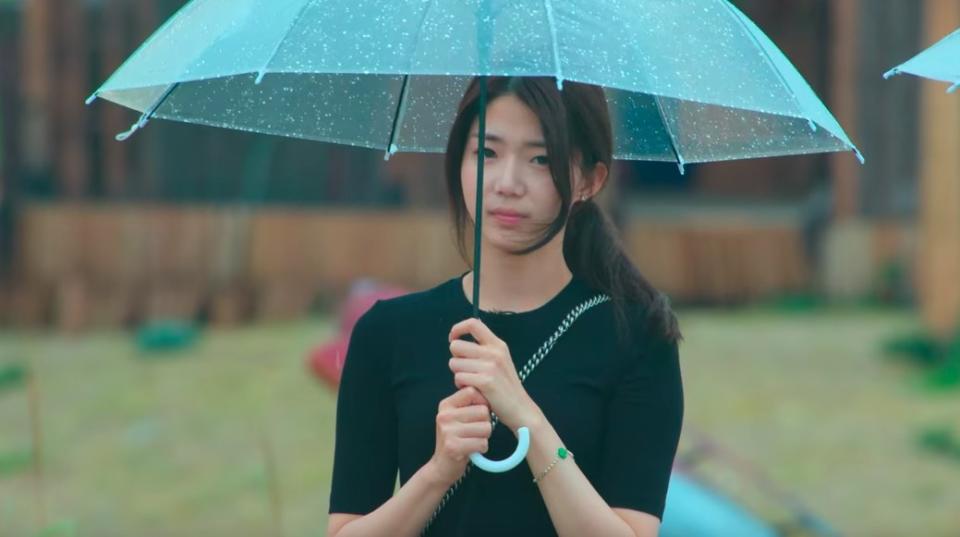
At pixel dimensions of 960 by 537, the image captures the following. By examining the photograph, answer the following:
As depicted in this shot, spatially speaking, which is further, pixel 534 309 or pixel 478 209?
pixel 534 309

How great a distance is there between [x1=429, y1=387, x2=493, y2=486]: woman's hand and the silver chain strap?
91mm

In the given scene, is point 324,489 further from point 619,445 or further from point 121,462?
point 619,445

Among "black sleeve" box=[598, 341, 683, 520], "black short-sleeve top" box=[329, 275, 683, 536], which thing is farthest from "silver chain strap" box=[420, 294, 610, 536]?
"black sleeve" box=[598, 341, 683, 520]

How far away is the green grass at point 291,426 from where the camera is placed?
7.70 m

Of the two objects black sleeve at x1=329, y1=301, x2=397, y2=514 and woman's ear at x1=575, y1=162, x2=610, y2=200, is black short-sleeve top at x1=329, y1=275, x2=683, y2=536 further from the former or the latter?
woman's ear at x1=575, y1=162, x2=610, y2=200

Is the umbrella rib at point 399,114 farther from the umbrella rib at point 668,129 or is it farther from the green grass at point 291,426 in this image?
the green grass at point 291,426

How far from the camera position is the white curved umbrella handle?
2.57 m

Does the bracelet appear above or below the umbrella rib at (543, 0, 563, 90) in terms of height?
below

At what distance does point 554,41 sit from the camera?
2617 mm

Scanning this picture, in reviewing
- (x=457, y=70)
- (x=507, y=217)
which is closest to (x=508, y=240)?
(x=507, y=217)

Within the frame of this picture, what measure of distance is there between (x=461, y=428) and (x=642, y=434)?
1.06ft

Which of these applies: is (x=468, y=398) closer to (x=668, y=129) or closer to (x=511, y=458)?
(x=511, y=458)

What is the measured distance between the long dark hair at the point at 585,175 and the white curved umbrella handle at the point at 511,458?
0.29 m

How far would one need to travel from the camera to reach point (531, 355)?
2.78 metres
